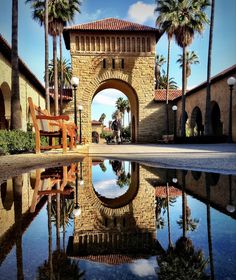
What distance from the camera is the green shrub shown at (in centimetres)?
940

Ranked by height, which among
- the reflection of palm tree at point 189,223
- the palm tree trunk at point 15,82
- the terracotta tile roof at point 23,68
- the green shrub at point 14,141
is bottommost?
the reflection of palm tree at point 189,223

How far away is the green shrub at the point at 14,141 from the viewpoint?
30.8 feet

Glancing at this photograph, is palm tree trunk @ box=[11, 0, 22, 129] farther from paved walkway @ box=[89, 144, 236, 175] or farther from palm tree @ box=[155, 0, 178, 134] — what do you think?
palm tree @ box=[155, 0, 178, 134]

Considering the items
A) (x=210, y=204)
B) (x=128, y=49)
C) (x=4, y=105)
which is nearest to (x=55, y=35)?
(x=128, y=49)

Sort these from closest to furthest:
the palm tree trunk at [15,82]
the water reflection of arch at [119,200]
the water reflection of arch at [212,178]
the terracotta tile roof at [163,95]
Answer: the water reflection of arch at [119,200] → the water reflection of arch at [212,178] → the palm tree trunk at [15,82] → the terracotta tile roof at [163,95]

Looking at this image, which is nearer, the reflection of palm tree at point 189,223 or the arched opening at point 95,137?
the reflection of palm tree at point 189,223

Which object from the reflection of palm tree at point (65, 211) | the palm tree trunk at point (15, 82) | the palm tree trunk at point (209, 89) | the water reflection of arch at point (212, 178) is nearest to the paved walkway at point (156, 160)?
the water reflection of arch at point (212, 178)

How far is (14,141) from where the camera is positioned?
1032cm

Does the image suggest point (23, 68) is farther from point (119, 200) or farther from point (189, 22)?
point (119, 200)

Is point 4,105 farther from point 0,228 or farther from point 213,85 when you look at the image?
point 0,228

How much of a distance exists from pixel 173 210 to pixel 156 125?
26.6 metres

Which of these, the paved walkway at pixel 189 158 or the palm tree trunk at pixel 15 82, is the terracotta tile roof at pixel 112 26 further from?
the paved walkway at pixel 189 158

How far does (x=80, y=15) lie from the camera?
27.3 metres

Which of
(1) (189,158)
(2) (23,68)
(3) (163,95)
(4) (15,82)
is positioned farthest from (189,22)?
(1) (189,158)
